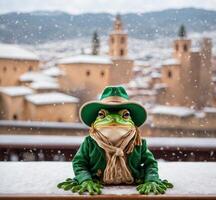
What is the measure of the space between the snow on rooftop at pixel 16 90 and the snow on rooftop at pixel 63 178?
7653 mm

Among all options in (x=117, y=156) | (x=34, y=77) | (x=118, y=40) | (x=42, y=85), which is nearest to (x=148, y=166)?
(x=117, y=156)

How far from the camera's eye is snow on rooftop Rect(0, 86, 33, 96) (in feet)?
29.1

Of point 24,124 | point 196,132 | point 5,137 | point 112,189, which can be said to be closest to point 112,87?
point 112,189

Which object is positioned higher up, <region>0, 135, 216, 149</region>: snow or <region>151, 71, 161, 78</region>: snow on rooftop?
<region>151, 71, 161, 78</region>: snow on rooftop

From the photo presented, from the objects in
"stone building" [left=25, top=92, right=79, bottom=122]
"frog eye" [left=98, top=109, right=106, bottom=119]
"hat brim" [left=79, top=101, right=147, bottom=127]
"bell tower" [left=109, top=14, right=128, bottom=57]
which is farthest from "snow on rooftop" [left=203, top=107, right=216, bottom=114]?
"frog eye" [left=98, top=109, right=106, bottom=119]

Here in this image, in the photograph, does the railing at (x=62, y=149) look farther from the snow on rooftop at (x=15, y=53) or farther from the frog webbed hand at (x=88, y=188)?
the snow on rooftop at (x=15, y=53)

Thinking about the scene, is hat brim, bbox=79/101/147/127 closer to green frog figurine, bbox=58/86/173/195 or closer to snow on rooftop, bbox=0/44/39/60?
green frog figurine, bbox=58/86/173/195

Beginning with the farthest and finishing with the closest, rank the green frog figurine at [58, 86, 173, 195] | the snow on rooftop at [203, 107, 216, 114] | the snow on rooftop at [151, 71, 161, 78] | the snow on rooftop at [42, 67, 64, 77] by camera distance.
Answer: the snow on rooftop at [151, 71, 161, 78] → the snow on rooftop at [42, 67, 64, 77] → the snow on rooftop at [203, 107, 216, 114] → the green frog figurine at [58, 86, 173, 195]

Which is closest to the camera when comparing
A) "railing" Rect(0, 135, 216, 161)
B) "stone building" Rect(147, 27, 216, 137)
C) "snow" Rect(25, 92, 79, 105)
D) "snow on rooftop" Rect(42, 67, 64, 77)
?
"railing" Rect(0, 135, 216, 161)

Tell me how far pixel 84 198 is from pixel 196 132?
839 centimetres

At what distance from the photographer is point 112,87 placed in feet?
3.91

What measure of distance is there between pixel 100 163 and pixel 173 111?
8.37 metres

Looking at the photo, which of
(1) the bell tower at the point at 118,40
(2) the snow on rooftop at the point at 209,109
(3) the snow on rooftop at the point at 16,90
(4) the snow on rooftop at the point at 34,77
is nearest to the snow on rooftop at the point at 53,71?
(4) the snow on rooftop at the point at 34,77

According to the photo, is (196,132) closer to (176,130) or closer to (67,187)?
(176,130)
